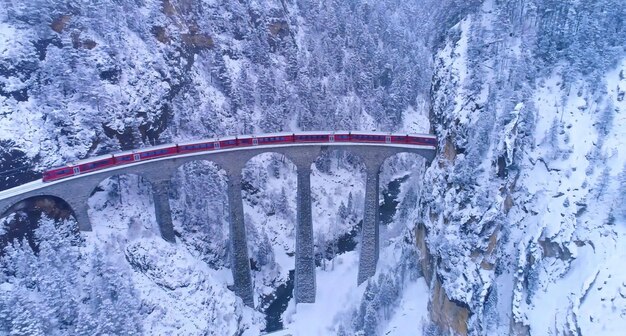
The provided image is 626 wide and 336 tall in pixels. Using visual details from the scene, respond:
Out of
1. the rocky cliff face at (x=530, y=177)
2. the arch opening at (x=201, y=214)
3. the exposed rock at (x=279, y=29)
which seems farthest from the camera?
the exposed rock at (x=279, y=29)

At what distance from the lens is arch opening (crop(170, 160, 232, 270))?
165 ft

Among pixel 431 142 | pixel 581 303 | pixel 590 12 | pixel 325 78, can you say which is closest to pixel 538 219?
pixel 581 303

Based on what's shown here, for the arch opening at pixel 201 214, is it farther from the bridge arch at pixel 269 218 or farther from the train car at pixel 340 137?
the train car at pixel 340 137

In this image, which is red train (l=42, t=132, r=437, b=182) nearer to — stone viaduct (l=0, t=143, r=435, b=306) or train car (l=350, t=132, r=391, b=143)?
train car (l=350, t=132, r=391, b=143)

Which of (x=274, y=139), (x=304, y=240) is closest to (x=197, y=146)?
(x=274, y=139)

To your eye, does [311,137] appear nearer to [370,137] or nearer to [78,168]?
[370,137]

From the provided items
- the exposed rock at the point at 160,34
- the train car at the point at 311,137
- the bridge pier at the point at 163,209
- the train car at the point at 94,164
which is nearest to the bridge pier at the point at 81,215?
the train car at the point at 94,164

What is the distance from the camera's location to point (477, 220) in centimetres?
3538

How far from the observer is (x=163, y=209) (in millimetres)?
44938

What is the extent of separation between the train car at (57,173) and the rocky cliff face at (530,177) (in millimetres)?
36096

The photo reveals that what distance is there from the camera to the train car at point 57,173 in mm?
38625

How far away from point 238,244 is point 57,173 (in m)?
19.6

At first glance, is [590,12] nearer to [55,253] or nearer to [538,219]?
[538,219]

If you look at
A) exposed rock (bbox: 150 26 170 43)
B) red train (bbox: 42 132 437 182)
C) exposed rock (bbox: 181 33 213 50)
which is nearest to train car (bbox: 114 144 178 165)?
red train (bbox: 42 132 437 182)
